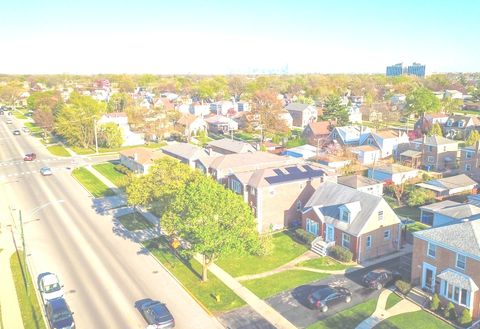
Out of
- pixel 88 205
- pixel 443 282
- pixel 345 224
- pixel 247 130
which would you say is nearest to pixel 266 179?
pixel 345 224

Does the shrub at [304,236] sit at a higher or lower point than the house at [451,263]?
lower

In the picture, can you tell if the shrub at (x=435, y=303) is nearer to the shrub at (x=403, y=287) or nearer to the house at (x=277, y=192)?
the shrub at (x=403, y=287)

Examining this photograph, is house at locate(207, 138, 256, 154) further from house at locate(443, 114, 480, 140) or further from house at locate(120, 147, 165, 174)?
house at locate(443, 114, 480, 140)

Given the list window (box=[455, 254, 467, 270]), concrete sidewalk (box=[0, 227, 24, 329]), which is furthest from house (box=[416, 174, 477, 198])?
concrete sidewalk (box=[0, 227, 24, 329])

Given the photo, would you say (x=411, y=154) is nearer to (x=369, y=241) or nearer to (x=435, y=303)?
(x=369, y=241)

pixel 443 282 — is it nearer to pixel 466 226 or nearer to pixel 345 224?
pixel 466 226

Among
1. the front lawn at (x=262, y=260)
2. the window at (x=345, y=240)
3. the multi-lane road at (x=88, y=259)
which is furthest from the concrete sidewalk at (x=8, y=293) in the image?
the window at (x=345, y=240)

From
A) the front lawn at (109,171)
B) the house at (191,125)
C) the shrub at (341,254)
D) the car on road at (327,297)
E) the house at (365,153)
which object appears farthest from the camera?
the house at (191,125)
